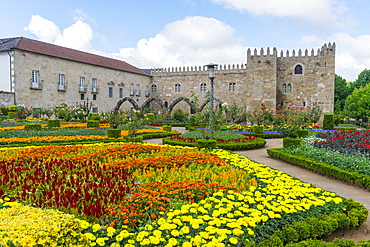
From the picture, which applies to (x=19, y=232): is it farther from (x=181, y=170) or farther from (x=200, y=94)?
(x=200, y=94)

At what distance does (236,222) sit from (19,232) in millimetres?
2216

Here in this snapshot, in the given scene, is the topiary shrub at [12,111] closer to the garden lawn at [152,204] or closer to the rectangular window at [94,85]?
the rectangular window at [94,85]

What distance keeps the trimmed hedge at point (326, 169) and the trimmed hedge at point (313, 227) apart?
2.39 meters

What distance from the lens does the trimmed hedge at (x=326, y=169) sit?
6340mm

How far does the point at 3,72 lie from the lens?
2219 centimetres

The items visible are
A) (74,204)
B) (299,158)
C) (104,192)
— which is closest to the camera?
(74,204)

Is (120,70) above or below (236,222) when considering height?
above

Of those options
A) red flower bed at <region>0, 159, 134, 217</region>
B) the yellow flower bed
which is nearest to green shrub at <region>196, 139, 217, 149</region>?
red flower bed at <region>0, 159, 134, 217</region>

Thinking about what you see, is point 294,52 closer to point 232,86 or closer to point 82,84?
point 232,86

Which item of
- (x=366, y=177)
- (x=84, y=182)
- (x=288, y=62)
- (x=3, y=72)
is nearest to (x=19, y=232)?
(x=84, y=182)

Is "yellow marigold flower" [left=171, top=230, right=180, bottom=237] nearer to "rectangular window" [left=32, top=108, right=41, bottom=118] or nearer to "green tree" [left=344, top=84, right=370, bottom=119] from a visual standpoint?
"rectangular window" [left=32, top=108, right=41, bottom=118]

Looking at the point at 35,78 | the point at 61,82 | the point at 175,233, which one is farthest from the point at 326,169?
the point at 61,82

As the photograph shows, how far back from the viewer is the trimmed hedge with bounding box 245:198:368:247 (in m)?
3.26

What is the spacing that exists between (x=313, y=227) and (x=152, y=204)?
2087mm
